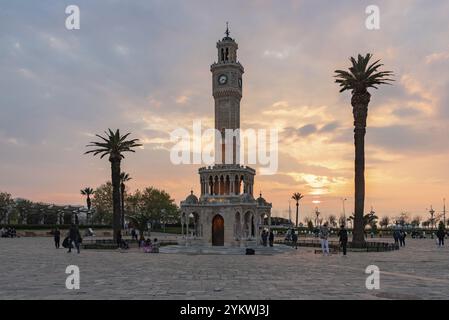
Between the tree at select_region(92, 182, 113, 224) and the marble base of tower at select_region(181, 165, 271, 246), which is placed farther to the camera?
the tree at select_region(92, 182, 113, 224)

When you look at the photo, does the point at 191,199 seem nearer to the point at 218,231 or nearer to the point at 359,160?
the point at 218,231

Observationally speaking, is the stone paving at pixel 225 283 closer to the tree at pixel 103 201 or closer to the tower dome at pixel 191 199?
the tower dome at pixel 191 199

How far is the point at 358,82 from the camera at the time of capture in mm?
42375

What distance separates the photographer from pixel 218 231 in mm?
53062

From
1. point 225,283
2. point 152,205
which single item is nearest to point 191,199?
point 225,283

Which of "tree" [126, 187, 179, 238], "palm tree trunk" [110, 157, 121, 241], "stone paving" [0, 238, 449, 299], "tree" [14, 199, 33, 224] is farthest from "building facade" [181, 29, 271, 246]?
"tree" [14, 199, 33, 224]

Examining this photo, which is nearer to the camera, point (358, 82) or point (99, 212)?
point (358, 82)

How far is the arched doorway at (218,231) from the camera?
52812 millimetres

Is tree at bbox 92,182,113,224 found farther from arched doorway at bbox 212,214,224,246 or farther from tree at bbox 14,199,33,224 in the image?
arched doorway at bbox 212,214,224,246

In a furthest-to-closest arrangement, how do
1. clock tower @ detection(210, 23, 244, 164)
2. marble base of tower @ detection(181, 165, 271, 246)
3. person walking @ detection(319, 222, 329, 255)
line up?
1. clock tower @ detection(210, 23, 244, 164)
2. marble base of tower @ detection(181, 165, 271, 246)
3. person walking @ detection(319, 222, 329, 255)

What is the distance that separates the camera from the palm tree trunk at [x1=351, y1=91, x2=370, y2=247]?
40.5m
